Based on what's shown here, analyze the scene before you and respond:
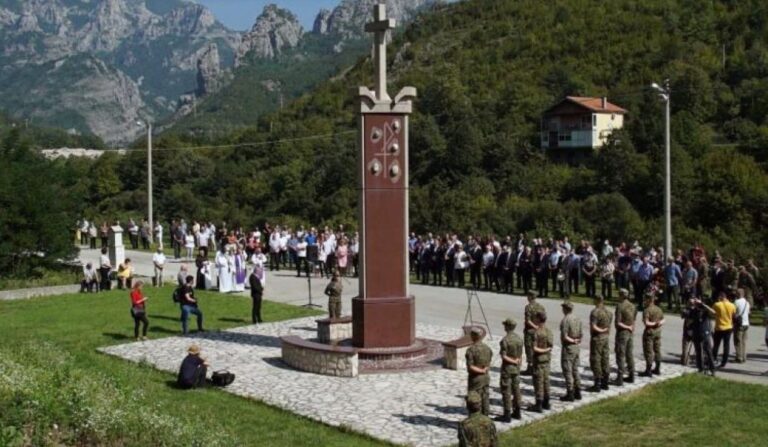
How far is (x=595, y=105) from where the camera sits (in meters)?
71.6

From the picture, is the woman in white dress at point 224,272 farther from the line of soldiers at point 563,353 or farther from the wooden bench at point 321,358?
the line of soldiers at point 563,353

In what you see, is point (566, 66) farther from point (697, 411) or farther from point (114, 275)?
point (697, 411)

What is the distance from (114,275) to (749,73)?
54.3 m

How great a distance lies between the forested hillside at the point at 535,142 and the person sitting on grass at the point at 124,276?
2205 centimetres

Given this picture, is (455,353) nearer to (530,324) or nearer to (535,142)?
(530,324)

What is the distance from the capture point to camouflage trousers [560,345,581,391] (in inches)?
Result: 575

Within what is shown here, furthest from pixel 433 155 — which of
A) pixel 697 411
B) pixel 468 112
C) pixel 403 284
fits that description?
pixel 697 411

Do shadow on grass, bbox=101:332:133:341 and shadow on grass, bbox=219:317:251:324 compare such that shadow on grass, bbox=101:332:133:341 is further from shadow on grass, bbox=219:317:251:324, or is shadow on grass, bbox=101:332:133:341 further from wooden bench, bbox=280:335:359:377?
wooden bench, bbox=280:335:359:377

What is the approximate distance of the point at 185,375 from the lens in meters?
15.9

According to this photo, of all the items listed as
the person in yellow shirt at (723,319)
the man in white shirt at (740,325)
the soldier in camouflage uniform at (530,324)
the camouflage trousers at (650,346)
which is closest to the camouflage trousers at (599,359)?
the soldier in camouflage uniform at (530,324)

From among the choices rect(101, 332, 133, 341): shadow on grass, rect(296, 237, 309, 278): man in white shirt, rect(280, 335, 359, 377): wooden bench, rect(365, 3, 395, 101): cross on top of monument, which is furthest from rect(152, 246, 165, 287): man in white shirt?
rect(365, 3, 395, 101): cross on top of monument

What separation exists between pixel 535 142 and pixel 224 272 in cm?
4913

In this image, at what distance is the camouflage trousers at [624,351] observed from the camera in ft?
51.8

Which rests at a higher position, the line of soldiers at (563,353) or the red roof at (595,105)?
the red roof at (595,105)
